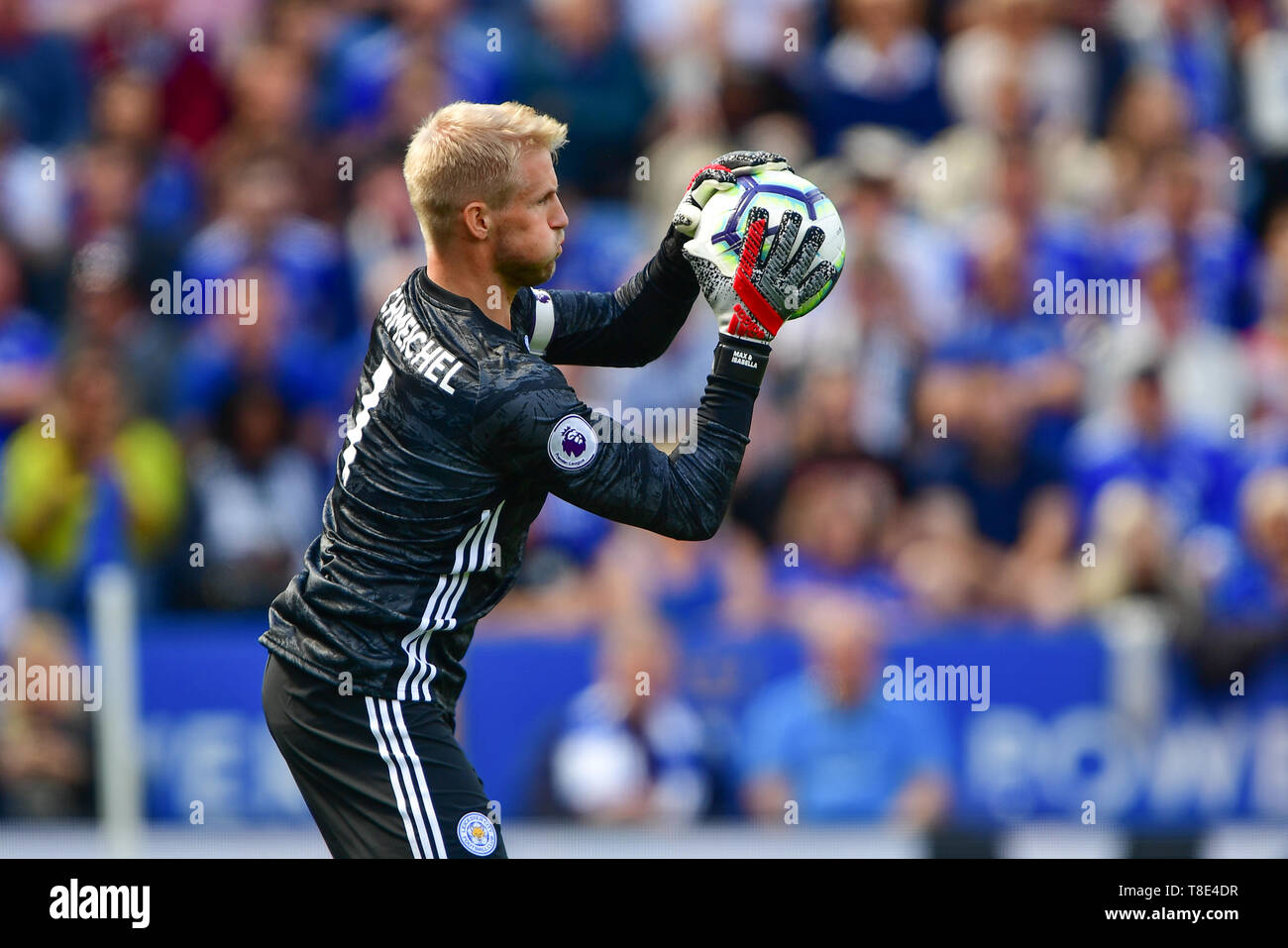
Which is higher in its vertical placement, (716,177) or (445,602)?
(716,177)

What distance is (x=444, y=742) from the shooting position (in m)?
4.86

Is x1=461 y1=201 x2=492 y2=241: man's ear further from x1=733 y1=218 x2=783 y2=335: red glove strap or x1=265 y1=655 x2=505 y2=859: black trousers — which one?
x1=265 y1=655 x2=505 y2=859: black trousers

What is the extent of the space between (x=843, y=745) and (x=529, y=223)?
163 inches

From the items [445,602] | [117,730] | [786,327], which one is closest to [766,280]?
[445,602]

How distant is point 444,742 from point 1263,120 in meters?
7.64

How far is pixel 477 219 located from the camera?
4812 mm

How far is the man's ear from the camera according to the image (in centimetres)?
480

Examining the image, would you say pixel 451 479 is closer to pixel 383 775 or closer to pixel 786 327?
pixel 383 775

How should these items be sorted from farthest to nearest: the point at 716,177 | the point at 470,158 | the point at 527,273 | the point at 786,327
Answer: the point at 786,327 < the point at 716,177 < the point at 527,273 < the point at 470,158

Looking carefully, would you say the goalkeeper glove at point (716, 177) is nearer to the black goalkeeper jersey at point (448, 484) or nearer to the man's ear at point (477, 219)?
the black goalkeeper jersey at point (448, 484)

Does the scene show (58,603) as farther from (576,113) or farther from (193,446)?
(576,113)

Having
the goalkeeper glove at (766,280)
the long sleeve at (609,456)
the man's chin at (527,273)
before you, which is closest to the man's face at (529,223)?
the man's chin at (527,273)

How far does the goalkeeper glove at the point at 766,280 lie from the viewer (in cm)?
482

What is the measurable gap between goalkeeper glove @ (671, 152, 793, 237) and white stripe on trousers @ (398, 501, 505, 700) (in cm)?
91
